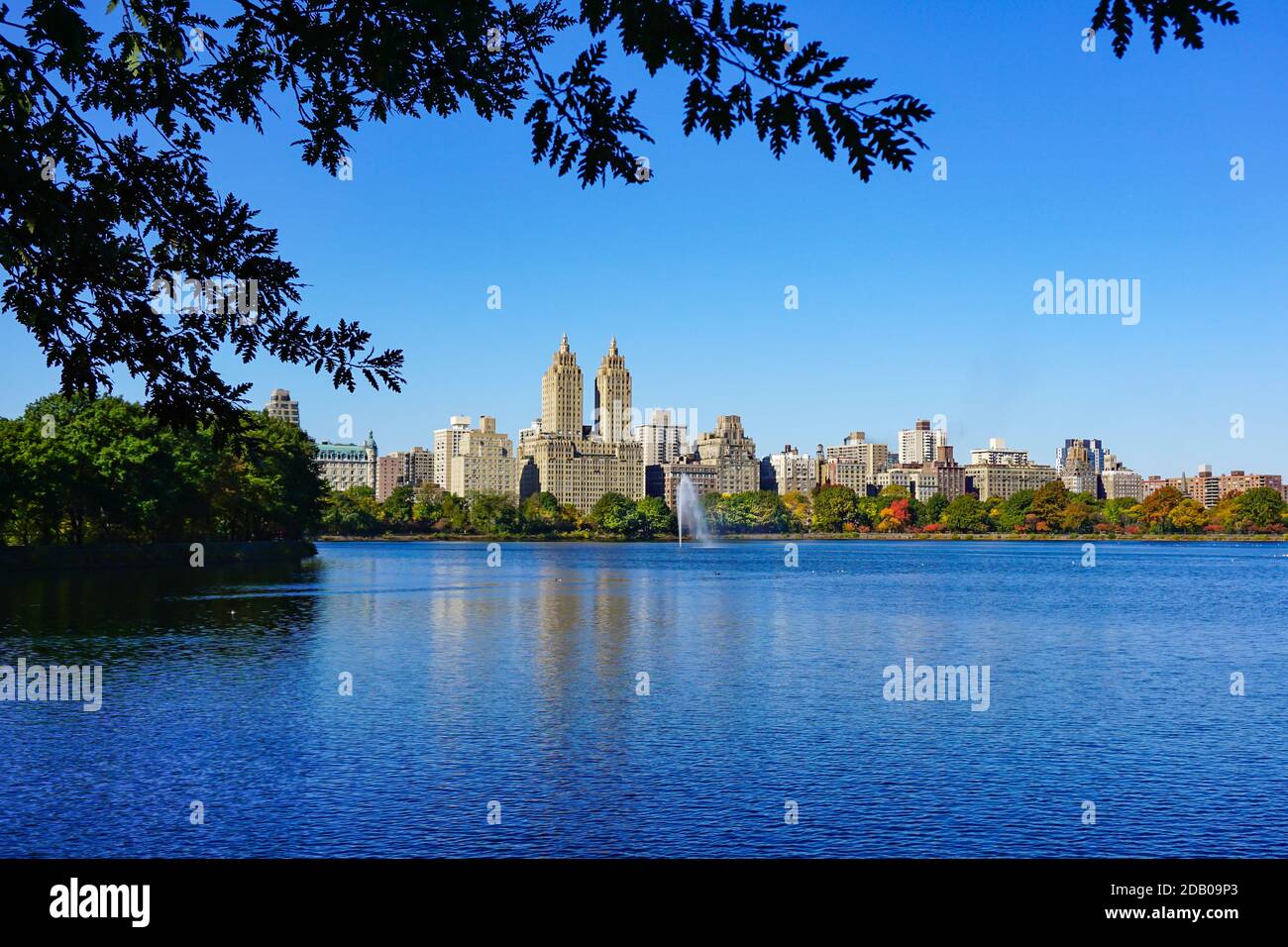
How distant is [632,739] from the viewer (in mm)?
25016

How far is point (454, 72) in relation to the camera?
29.0ft

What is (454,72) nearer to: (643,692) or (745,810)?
(745,810)

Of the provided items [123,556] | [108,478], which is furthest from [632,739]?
[123,556]
